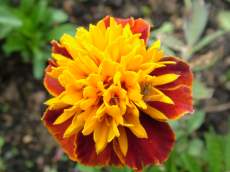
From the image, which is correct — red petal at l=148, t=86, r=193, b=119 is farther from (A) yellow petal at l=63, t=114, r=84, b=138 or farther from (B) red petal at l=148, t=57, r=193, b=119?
(A) yellow petal at l=63, t=114, r=84, b=138

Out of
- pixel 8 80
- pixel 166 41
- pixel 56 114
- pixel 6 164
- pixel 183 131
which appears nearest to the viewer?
pixel 56 114

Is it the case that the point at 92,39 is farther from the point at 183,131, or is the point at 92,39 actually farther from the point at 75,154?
the point at 183,131

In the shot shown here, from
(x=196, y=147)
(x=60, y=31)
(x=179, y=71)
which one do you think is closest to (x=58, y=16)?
(x=60, y=31)

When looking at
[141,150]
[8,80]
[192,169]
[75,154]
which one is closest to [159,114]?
[141,150]

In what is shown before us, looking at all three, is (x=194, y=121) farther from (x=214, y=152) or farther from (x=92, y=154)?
(x=92, y=154)

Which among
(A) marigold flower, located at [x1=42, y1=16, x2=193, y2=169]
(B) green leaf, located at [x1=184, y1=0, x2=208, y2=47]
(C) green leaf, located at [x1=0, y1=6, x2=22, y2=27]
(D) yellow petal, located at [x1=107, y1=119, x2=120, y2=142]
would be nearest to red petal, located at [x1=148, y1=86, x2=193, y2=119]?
(A) marigold flower, located at [x1=42, y1=16, x2=193, y2=169]

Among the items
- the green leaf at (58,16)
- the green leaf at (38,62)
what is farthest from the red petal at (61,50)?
the green leaf at (58,16)

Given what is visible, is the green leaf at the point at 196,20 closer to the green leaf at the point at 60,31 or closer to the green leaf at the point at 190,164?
the green leaf at the point at 190,164
